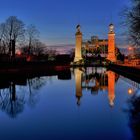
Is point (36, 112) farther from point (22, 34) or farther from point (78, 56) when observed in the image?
point (78, 56)

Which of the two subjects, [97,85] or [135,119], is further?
[97,85]

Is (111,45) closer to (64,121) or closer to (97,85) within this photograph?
(97,85)

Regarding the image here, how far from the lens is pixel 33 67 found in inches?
1892

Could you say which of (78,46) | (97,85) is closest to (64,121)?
(97,85)

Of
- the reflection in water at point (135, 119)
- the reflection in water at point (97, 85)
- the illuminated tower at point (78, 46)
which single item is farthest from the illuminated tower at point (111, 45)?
the reflection in water at point (135, 119)

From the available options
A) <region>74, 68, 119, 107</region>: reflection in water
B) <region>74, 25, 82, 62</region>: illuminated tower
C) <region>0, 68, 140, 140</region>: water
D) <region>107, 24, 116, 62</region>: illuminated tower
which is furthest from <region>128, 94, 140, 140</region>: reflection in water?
<region>107, 24, 116, 62</region>: illuminated tower

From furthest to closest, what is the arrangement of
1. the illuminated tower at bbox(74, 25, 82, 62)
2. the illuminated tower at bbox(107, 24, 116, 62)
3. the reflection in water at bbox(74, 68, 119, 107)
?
1. the illuminated tower at bbox(107, 24, 116, 62)
2. the illuminated tower at bbox(74, 25, 82, 62)
3. the reflection in water at bbox(74, 68, 119, 107)

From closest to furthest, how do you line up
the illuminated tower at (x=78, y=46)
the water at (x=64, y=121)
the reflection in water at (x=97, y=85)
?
the water at (x=64, y=121) → the reflection in water at (x=97, y=85) → the illuminated tower at (x=78, y=46)

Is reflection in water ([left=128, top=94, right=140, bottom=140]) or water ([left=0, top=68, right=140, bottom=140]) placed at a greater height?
reflection in water ([left=128, top=94, right=140, bottom=140])

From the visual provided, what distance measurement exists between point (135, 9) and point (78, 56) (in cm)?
5267

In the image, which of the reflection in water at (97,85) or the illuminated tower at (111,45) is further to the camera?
the illuminated tower at (111,45)

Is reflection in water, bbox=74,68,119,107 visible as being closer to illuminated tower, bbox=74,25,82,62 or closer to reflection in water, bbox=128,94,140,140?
reflection in water, bbox=128,94,140,140

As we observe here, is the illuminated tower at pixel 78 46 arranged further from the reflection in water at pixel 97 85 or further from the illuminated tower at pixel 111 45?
the reflection in water at pixel 97 85

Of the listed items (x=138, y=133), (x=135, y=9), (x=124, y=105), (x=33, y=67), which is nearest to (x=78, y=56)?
(x=33, y=67)
